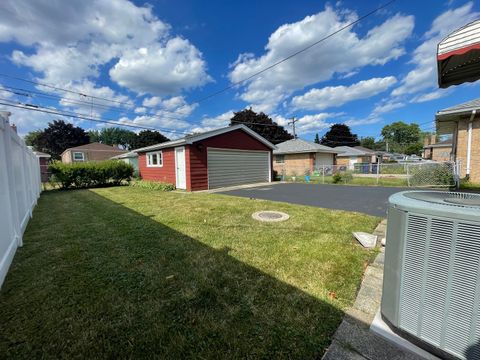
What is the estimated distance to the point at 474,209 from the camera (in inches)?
47.3

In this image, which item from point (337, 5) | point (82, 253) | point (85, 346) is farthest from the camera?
point (337, 5)

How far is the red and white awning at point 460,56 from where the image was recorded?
6.33ft

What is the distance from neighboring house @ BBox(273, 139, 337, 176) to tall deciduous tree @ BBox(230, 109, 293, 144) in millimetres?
13488

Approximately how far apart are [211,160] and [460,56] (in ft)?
34.3

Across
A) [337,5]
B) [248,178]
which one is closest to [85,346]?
[337,5]

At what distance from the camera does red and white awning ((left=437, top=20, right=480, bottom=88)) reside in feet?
6.33

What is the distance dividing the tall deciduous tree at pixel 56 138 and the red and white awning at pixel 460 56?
194 ft

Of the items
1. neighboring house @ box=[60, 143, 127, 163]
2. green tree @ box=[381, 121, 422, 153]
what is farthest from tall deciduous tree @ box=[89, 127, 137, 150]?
green tree @ box=[381, 121, 422, 153]

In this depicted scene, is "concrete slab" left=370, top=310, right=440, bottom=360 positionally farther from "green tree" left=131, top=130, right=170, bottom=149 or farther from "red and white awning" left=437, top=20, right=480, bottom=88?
"green tree" left=131, top=130, right=170, bottom=149

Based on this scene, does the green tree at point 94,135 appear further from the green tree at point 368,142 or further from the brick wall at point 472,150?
the green tree at point 368,142

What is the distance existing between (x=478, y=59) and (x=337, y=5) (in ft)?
23.1

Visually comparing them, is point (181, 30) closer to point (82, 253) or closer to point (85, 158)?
point (82, 253)

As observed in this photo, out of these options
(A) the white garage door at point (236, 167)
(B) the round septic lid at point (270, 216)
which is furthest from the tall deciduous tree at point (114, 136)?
(B) the round septic lid at point (270, 216)

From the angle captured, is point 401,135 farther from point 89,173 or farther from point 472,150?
point 89,173
